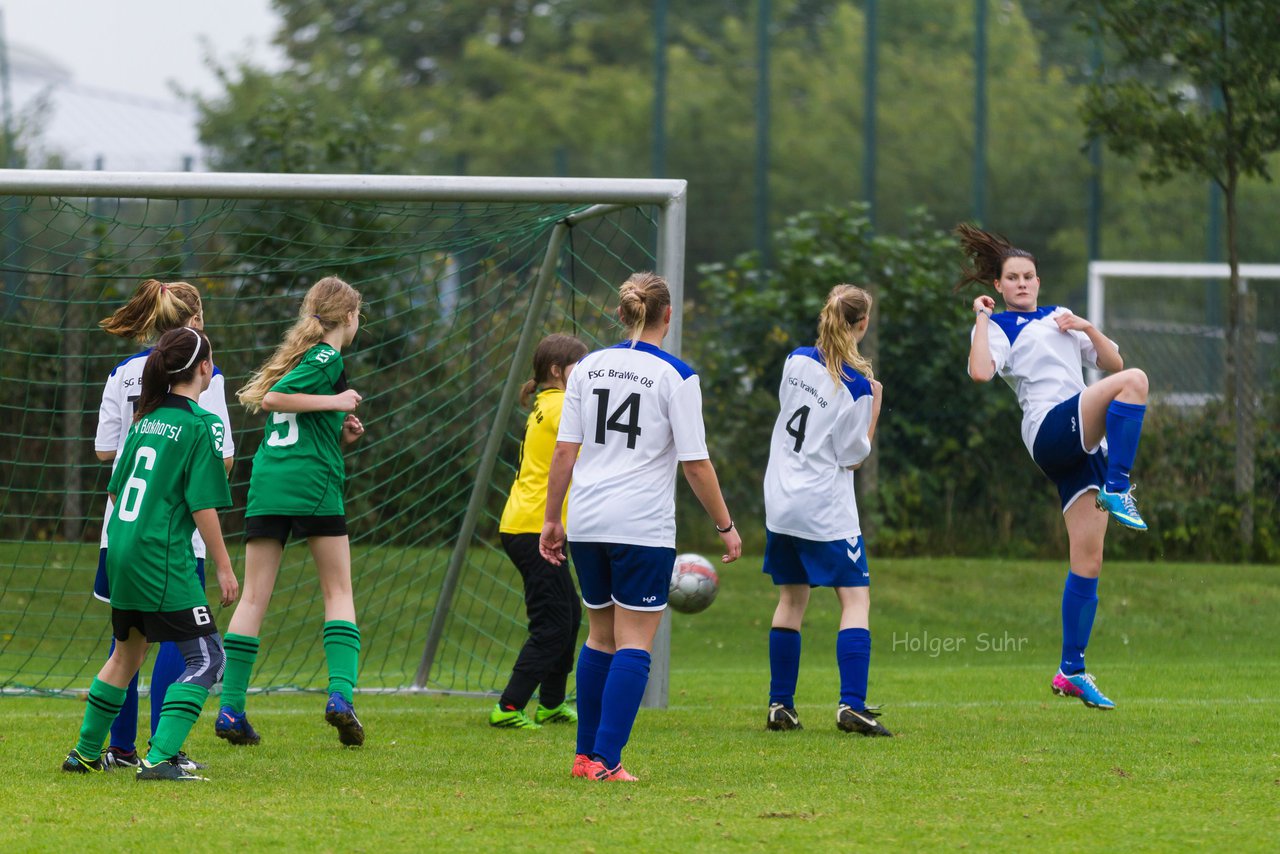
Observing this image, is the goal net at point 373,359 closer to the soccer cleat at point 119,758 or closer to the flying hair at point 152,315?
the flying hair at point 152,315

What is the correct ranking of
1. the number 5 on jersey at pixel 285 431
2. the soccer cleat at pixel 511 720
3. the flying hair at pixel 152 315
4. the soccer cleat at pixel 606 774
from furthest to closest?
the soccer cleat at pixel 511 720 < the number 5 on jersey at pixel 285 431 < the flying hair at pixel 152 315 < the soccer cleat at pixel 606 774

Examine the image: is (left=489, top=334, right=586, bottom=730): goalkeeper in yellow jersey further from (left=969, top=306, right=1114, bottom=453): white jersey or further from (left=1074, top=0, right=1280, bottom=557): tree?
(left=1074, top=0, right=1280, bottom=557): tree

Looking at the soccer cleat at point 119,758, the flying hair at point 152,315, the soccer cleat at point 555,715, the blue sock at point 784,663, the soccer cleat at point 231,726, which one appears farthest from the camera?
the soccer cleat at point 555,715

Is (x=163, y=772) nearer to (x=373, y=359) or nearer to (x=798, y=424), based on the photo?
(x=798, y=424)

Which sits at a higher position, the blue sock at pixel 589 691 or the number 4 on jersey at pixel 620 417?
the number 4 on jersey at pixel 620 417

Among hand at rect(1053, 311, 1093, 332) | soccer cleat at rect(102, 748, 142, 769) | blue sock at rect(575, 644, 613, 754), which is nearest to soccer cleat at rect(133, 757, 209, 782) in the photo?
soccer cleat at rect(102, 748, 142, 769)

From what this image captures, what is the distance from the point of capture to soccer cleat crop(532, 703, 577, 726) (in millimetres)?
6713

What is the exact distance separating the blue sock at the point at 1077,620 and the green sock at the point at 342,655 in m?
2.89

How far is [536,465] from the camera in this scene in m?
6.50

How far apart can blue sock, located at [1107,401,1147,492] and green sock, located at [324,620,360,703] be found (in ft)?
9.77

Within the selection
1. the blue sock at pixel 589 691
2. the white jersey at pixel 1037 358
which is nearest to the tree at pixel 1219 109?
the white jersey at pixel 1037 358

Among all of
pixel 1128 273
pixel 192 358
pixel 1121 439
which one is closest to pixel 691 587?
pixel 1121 439

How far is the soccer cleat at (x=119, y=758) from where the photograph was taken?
17.7ft

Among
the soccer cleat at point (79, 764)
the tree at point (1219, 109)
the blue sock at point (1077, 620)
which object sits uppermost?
the tree at point (1219, 109)
